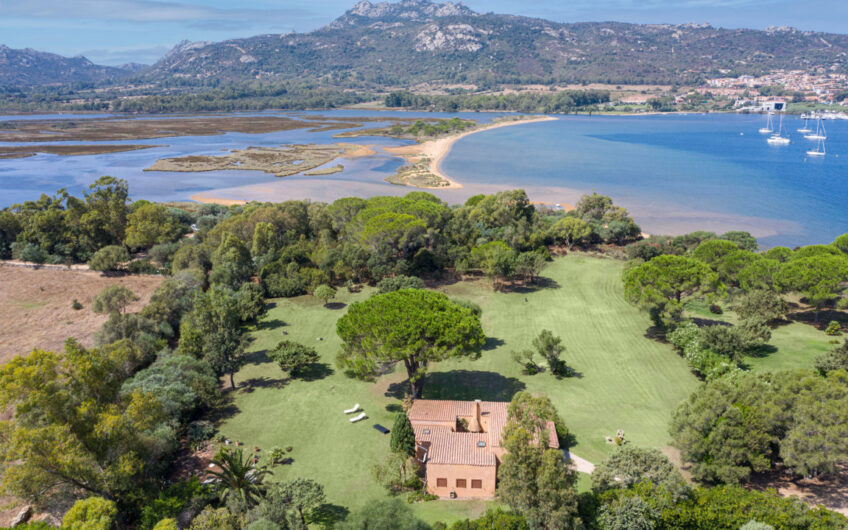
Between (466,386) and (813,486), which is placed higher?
(813,486)

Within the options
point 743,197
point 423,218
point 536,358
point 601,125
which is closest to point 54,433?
point 536,358

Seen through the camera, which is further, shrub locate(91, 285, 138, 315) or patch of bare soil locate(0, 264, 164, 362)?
shrub locate(91, 285, 138, 315)

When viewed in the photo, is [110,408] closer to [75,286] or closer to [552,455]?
[552,455]

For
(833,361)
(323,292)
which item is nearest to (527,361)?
(833,361)

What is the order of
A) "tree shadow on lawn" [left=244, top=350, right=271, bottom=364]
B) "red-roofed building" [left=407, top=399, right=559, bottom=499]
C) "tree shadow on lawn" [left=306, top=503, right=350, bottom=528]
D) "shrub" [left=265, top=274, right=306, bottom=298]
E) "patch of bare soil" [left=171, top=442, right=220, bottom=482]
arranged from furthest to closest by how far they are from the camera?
1. "shrub" [left=265, top=274, right=306, bottom=298]
2. "tree shadow on lawn" [left=244, top=350, right=271, bottom=364]
3. "patch of bare soil" [left=171, top=442, right=220, bottom=482]
4. "red-roofed building" [left=407, top=399, right=559, bottom=499]
5. "tree shadow on lawn" [left=306, top=503, right=350, bottom=528]

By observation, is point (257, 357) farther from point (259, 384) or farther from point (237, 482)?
point (237, 482)

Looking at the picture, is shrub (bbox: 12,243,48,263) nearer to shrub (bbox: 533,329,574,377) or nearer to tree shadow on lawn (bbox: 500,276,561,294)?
tree shadow on lawn (bbox: 500,276,561,294)

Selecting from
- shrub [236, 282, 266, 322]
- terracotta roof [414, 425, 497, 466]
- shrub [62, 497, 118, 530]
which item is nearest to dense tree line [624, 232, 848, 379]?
terracotta roof [414, 425, 497, 466]

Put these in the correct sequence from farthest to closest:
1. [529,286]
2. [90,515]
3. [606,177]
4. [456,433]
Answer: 1. [606,177]
2. [529,286]
3. [456,433]
4. [90,515]
